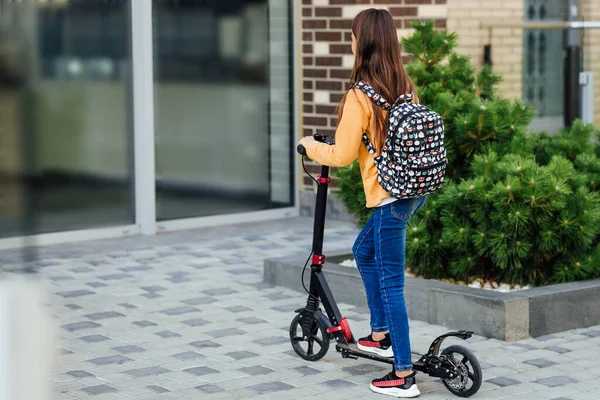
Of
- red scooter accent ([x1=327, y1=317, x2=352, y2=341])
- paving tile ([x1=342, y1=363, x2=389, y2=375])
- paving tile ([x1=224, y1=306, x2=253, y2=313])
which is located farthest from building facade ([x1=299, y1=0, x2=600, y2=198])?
red scooter accent ([x1=327, y1=317, x2=352, y2=341])

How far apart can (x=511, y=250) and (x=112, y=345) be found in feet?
7.93

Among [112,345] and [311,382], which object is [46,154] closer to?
[112,345]

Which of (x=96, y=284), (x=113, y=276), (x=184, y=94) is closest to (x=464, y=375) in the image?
(x=96, y=284)

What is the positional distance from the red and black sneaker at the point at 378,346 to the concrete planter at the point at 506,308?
1.03 m

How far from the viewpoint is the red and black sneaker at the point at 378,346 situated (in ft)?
20.6

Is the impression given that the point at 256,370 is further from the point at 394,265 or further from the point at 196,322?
the point at 196,322

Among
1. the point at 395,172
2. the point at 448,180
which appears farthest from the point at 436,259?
the point at 395,172

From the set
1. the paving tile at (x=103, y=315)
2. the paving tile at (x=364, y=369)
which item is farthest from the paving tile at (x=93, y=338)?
the paving tile at (x=364, y=369)

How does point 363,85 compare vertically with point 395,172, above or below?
above

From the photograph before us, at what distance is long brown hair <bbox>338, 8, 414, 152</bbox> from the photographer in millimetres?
5820

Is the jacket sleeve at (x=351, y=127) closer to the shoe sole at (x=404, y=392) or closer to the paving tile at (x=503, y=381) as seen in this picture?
the shoe sole at (x=404, y=392)

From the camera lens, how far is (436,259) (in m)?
7.90

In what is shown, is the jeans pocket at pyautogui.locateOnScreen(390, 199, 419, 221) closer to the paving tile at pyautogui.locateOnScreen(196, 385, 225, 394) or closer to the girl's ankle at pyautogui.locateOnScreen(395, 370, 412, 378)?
the girl's ankle at pyautogui.locateOnScreen(395, 370, 412, 378)

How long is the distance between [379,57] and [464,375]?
1552 millimetres
